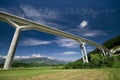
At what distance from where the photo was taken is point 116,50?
110500 mm

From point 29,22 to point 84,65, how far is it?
13.9 meters

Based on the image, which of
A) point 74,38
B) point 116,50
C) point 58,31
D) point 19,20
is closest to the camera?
point 19,20

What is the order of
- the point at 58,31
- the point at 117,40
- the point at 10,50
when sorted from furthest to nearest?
the point at 117,40
the point at 58,31
the point at 10,50

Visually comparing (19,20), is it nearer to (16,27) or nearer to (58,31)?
(16,27)

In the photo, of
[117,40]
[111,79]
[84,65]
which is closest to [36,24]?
[84,65]

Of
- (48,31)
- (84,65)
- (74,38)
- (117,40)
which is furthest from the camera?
(117,40)

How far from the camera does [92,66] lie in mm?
34500

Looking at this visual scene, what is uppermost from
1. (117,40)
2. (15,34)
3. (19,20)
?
(117,40)

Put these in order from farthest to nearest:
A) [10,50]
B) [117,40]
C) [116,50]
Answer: [117,40]
[116,50]
[10,50]

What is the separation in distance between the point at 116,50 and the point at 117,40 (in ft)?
53.4

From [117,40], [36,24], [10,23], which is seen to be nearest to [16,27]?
[10,23]

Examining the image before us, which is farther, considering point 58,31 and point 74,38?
point 74,38

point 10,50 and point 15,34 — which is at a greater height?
point 15,34

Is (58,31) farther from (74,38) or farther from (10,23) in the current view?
(10,23)
